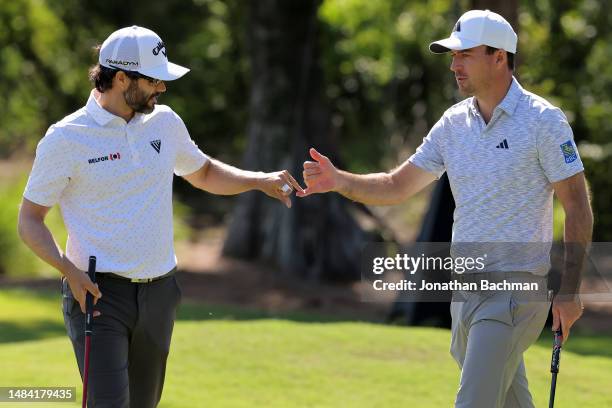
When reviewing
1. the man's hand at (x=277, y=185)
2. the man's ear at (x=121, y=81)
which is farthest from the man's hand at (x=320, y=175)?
the man's ear at (x=121, y=81)

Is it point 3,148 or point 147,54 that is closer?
point 147,54

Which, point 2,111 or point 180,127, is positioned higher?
point 2,111

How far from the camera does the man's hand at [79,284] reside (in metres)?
5.03

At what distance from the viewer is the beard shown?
5.20 m

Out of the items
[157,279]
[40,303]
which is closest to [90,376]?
[157,279]

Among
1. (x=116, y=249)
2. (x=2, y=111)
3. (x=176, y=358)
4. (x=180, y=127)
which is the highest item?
(x=2, y=111)

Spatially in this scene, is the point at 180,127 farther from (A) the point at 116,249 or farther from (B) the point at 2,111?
(B) the point at 2,111

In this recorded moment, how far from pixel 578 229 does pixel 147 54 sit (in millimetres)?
2051

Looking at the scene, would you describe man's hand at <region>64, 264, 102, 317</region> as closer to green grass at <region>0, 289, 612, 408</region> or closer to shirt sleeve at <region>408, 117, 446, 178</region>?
shirt sleeve at <region>408, 117, 446, 178</region>

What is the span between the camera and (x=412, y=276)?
12.3m

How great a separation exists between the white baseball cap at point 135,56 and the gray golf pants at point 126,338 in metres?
0.93

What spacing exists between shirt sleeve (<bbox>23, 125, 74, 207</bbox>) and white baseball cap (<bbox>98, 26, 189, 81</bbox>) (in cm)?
41

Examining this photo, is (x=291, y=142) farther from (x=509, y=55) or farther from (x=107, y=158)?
(x=107, y=158)

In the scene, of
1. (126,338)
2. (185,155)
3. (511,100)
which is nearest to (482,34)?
(511,100)
